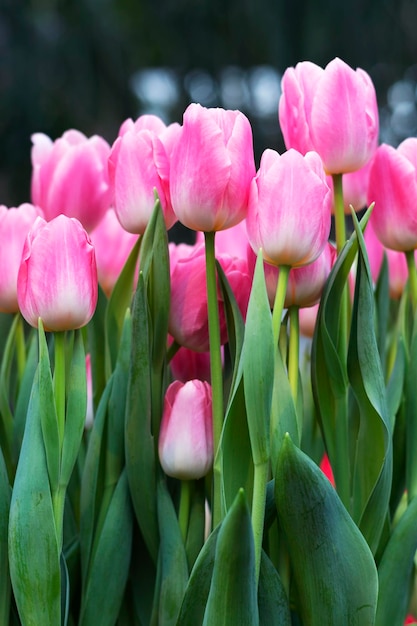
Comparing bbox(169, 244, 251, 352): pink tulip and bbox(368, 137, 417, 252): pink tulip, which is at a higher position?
bbox(368, 137, 417, 252): pink tulip

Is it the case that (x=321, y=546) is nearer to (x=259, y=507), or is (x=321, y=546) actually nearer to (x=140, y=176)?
(x=259, y=507)

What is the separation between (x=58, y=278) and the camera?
1.16 ft

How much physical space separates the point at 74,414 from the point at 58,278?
0.06 m

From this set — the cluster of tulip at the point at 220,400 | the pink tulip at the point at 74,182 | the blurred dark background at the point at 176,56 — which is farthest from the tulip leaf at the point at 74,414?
the blurred dark background at the point at 176,56

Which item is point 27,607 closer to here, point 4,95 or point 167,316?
point 167,316

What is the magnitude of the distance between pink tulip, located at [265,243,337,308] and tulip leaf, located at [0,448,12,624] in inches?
5.7

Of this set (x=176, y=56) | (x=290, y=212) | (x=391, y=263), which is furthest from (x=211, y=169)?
(x=176, y=56)

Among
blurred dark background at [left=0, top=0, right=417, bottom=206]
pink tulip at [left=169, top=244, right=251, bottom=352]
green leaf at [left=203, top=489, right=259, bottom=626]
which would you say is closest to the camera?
green leaf at [left=203, top=489, right=259, bottom=626]

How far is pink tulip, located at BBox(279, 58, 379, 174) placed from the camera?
1.28ft

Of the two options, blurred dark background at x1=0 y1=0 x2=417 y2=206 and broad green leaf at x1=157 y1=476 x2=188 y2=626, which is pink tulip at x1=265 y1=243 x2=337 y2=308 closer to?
broad green leaf at x1=157 y1=476 x2=188 y2=626

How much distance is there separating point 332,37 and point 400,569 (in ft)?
6.87

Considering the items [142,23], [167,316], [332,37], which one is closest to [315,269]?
[167,316]

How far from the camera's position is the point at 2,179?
96.4 inches

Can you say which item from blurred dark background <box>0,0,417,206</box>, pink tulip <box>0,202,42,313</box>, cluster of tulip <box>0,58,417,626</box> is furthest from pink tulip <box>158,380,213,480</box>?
blurred dark background <box>0,0,417,206</box>
